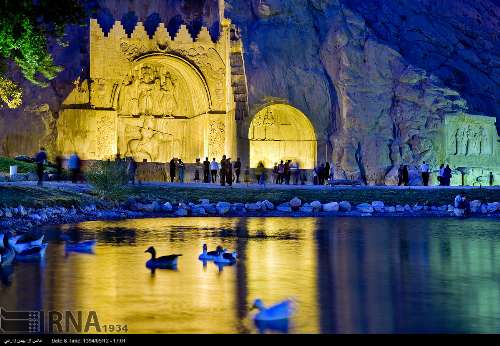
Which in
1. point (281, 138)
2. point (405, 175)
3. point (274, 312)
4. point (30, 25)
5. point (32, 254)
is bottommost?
point (274, 312)

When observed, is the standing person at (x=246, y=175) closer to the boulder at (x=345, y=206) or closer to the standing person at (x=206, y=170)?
the standing person at (x=206, y=170)

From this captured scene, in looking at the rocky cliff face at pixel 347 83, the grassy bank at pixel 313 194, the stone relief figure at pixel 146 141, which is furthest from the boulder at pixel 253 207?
the stone relief figure at pixel 146 141

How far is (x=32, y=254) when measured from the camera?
1470 cm

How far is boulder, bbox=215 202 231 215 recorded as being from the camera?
1087 inches

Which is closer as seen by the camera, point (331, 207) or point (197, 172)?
point (331, 207)

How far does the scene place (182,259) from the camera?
575 inches

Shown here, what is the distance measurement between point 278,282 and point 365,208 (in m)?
17.2

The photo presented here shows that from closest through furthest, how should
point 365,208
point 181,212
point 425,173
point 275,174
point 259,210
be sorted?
point 181,212 → point 259,210 → point 365,208 → point 425,173 → point 275,174

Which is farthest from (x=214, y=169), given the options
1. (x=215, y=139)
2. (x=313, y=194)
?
(x=313, y=194)

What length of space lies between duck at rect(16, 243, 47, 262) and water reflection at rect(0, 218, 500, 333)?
0.61ft

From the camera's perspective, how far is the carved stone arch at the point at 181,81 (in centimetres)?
4256

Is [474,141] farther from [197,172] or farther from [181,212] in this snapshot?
[181,212]

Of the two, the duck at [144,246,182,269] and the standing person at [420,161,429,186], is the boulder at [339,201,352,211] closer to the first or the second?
the standing person at [420,161,429,186]

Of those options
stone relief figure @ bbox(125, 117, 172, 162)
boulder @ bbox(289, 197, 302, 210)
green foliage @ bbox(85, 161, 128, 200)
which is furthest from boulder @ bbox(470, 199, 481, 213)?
stone relief figure @ bbox(125, 117, 172, 162)
